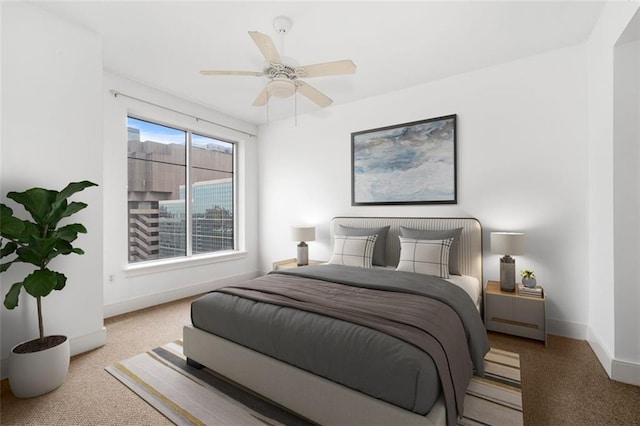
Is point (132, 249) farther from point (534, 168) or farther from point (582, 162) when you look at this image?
point (582, 162)

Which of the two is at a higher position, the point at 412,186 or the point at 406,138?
the point at 406,138

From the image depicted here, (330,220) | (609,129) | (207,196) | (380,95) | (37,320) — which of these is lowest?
(37,320)

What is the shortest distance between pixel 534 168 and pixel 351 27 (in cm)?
228

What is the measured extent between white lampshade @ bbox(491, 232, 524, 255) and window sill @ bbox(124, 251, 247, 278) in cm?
374

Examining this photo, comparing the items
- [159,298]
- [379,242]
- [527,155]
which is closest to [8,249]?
[159,298]

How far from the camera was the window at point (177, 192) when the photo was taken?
12.5ft

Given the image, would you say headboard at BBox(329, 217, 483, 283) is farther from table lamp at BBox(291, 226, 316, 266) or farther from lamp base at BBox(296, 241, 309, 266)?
lamp base at BBox(296, 241, 309, 266)

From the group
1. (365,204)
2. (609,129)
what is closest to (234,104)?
(365,204)

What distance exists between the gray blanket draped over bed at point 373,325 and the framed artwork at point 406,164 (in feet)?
4.54

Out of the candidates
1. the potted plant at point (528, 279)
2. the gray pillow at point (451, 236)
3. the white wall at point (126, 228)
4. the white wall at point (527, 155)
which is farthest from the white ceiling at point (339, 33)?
the potted plant at point (528, 279)

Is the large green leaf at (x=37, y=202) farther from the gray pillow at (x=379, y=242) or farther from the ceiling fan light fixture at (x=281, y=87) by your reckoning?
the gray pillow at (x=379, y=242)

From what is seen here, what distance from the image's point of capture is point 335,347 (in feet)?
5.13

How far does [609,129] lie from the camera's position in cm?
222

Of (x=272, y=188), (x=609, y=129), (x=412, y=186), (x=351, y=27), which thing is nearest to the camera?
(x=609, y=129)
